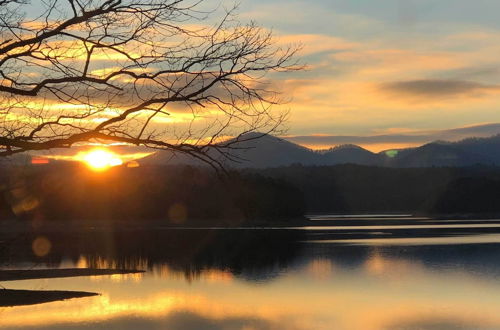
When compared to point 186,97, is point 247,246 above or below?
below

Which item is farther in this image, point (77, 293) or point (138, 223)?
point (138, 223)

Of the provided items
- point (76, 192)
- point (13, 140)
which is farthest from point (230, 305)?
point (76, 192)

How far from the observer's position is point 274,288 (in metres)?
42.9

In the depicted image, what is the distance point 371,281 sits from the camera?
47000mm

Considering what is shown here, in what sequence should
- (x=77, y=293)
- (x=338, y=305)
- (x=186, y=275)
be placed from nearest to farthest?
(x=338, y=305) → (x=77, y=293) → (x=186, y=275)

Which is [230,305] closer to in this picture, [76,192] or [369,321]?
[369,321]

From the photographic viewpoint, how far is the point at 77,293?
38.8 meters

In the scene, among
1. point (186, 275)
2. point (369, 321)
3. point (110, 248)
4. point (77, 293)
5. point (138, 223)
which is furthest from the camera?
point (138, 223)

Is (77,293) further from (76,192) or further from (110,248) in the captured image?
(76,192)

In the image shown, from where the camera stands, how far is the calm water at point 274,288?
3066 cm

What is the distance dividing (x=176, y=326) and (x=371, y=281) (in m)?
19.9

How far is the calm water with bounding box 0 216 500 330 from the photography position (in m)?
30.7

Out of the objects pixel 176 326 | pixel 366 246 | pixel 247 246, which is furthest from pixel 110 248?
pixel 176 326

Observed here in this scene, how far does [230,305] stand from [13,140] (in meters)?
26.8
